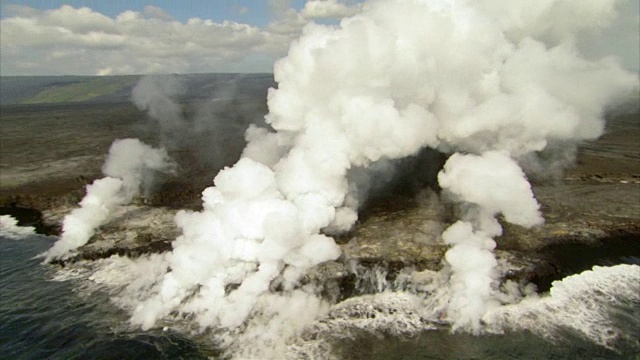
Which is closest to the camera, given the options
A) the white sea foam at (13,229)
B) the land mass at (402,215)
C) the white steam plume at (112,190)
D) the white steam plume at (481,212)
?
the white steam plume at (481,212)

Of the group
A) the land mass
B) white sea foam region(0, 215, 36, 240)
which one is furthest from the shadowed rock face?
white sea foam region(0, 215, 36, 240)

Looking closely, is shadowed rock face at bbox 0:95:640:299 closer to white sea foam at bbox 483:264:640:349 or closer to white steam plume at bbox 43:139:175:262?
white steam plume at bbox 43:139:175:262

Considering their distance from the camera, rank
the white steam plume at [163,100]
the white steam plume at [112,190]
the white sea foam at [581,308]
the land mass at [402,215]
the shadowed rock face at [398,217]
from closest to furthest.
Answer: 1. the white sea foam at [581,308]
2. the shadowed rock face at [398,217]
3. the land mass at [402,215]
4. the white steam plume at [112,190]
5. the white steam plume at [163,100]

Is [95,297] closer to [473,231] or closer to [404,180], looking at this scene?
[473,231]

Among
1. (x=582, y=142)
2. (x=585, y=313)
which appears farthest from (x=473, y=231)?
(x=582, y=142)

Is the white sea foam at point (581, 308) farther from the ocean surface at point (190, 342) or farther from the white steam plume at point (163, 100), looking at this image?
the white steam plume at point (163, 100)

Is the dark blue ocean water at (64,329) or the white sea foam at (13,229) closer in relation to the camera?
the dark blue ocean water at (64,329)

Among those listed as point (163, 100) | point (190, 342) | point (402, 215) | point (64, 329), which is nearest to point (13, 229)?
point (64, 329)

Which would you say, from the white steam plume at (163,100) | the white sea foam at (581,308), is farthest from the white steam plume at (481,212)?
the white steam plume at (163,100)
